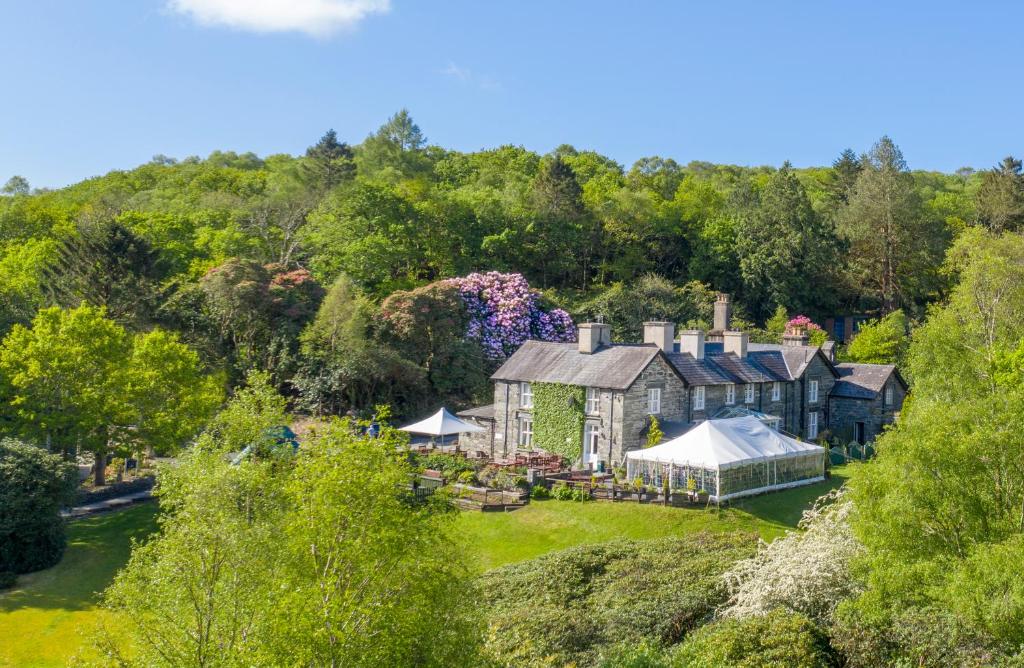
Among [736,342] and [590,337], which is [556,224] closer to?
[736,342]

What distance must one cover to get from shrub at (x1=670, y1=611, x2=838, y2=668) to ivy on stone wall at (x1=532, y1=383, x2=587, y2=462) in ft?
63.2

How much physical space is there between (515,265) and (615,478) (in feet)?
97.3

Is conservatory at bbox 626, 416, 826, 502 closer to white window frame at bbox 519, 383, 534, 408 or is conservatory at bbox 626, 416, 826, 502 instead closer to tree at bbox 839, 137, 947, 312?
white window frame at bbox 519, 383, 534, 408

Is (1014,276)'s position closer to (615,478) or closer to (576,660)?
(615,478)

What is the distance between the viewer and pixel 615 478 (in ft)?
105

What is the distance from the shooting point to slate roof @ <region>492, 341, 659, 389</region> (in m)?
35.3

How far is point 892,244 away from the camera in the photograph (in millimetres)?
60750

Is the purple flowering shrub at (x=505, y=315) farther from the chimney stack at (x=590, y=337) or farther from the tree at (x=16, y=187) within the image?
the tree at (x=16, y=187)

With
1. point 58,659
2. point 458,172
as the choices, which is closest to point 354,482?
point 58,659

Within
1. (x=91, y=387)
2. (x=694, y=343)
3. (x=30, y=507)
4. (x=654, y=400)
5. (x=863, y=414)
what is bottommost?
(x=30, y=507)

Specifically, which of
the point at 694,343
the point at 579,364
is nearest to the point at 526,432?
the point at 579,364

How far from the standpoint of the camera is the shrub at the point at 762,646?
14.9 metres

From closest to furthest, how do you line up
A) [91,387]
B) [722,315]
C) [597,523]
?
[597,523], [91,387], [722,315]

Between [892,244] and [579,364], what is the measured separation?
34.2 metres
